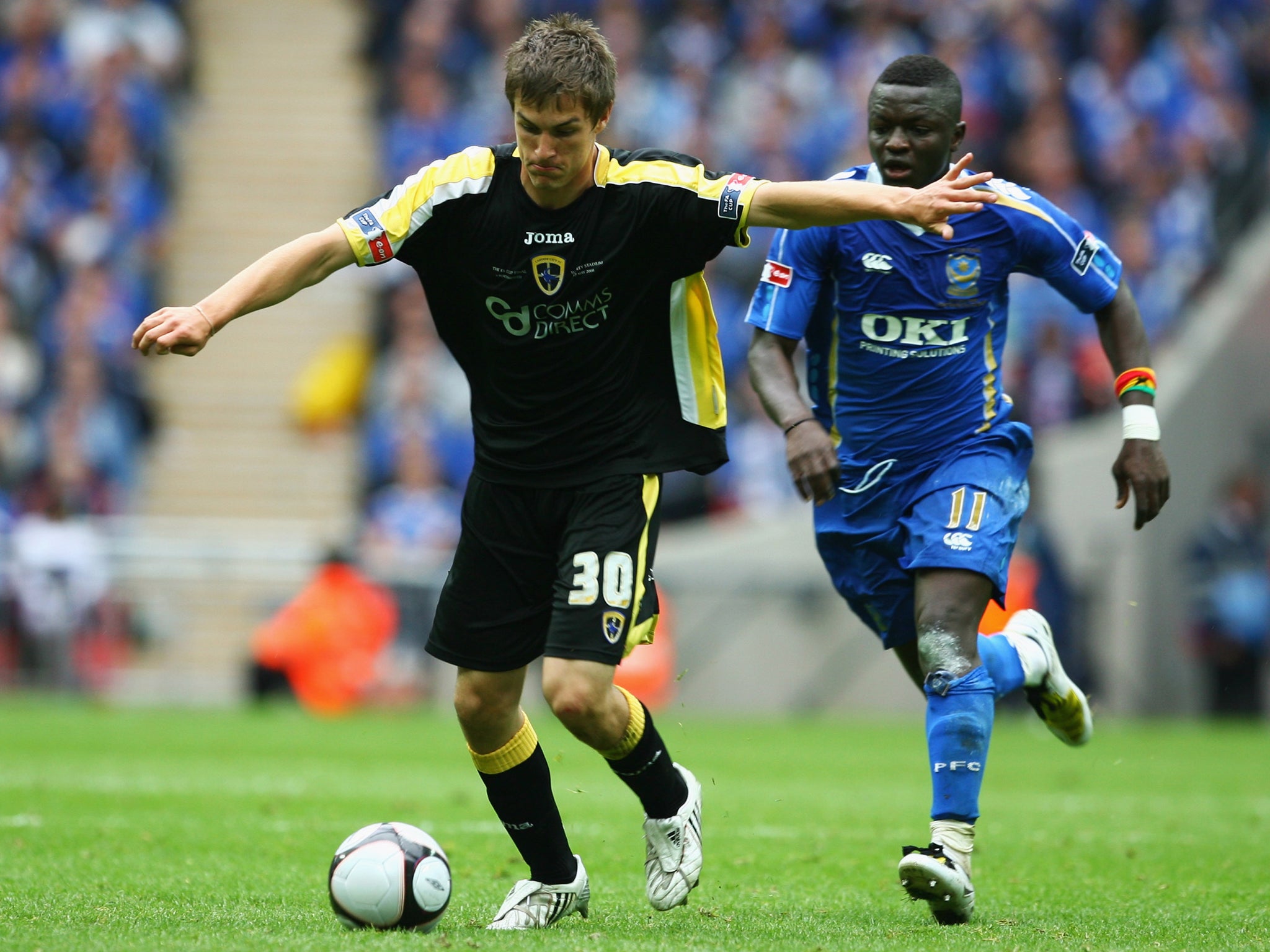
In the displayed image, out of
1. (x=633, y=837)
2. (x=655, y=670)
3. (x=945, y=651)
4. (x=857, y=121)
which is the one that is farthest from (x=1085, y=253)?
(x=857, y=121)

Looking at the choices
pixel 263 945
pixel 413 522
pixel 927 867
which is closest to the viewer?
pixel 263 945

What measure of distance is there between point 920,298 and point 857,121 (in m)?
13.5

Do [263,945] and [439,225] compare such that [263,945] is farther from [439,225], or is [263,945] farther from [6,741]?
[6,741]

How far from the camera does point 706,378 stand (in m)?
5.42

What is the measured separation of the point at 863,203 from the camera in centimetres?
502

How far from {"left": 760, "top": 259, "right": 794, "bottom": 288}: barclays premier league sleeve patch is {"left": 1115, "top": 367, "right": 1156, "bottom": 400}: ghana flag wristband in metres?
1.13

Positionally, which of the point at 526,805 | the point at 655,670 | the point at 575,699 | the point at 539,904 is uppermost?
the point at 575,699

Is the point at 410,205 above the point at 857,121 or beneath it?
beneath

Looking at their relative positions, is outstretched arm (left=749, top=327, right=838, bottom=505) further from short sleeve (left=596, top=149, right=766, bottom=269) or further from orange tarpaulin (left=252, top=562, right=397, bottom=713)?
orange tarpaulin (left=252, top=562, right=397, bottom=713)

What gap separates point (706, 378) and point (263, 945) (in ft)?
6.73

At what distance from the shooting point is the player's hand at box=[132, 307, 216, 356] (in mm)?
4629

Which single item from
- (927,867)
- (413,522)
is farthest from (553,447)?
(413,522)

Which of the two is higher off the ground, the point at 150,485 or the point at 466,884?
the point at 150,485

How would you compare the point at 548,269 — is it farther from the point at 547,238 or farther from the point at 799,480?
the point at 799,480
